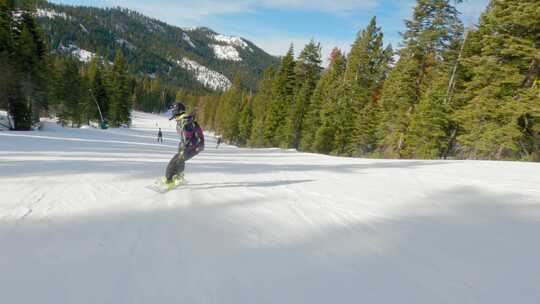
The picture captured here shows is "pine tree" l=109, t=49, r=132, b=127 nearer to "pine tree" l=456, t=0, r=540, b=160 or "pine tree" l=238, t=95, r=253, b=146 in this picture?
"pine tree" l=238, t=95, r=253, b=146

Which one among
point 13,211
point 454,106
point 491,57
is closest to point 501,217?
point 13,211

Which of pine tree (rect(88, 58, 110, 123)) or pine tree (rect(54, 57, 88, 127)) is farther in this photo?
pine tree (rect(88, 58, 110, 123))

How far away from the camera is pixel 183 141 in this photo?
6137 mm

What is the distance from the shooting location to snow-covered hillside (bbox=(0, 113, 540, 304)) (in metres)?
2.71

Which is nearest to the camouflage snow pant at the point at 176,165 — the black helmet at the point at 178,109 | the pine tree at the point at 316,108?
the black helmet at the point at 178,109

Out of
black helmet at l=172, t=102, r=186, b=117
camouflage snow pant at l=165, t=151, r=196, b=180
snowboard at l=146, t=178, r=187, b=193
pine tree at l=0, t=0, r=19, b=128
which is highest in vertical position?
pine tree at l=0, t=0, r=19, b=128

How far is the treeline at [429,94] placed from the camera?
16.5 m

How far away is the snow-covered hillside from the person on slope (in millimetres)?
524

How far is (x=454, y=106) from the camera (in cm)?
2178

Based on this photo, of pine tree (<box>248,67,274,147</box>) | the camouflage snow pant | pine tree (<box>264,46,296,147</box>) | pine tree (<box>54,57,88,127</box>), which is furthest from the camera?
pine tree (<box>248,67,274,147</box>)

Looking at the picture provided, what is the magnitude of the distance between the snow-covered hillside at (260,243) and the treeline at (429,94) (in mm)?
13589

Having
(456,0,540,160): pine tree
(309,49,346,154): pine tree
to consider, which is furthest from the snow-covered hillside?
(309,49,346,154): pine tree

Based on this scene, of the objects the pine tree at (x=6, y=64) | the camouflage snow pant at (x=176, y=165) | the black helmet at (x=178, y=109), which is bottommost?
the camouflage snow pant at (x=176, y=165)

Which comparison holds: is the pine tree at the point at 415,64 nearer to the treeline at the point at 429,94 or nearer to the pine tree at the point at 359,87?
the treeline at the point at 429,94
